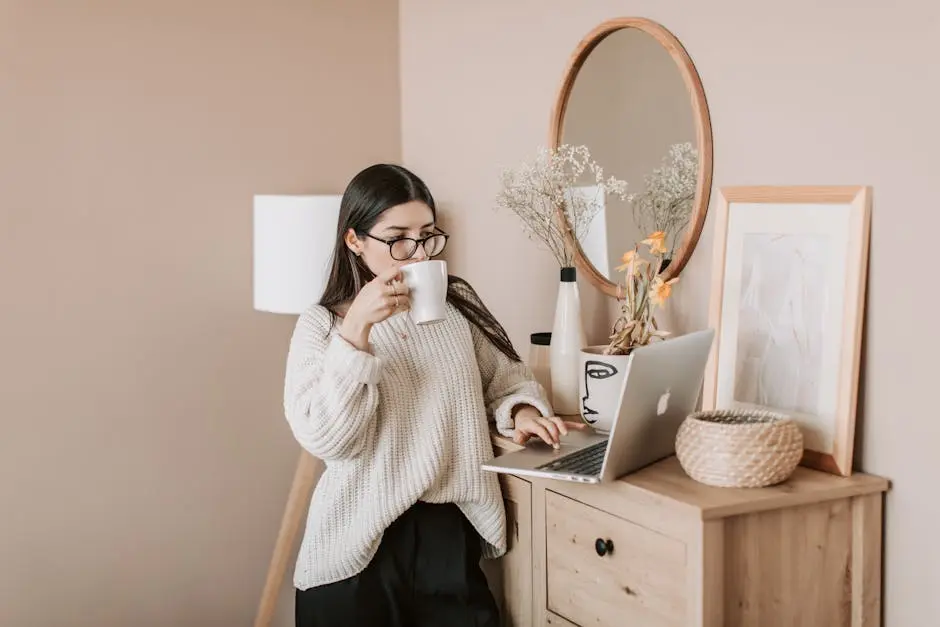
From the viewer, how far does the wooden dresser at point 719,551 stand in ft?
5.11

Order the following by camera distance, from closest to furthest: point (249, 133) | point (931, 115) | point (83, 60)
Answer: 1. point (931, 115)
2. point (83, 60)
3. point (249, 133)

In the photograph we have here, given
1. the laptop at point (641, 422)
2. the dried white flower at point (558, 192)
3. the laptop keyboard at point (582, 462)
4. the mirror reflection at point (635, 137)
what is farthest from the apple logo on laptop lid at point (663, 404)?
the dried white flower at point (558, 192)

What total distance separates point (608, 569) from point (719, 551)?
26 cm

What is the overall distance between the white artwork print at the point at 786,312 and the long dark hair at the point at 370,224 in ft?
1.59

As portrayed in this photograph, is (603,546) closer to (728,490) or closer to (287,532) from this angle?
(728,490)

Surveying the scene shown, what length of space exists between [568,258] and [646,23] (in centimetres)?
50

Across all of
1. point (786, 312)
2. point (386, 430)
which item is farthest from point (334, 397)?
point (786, 312)

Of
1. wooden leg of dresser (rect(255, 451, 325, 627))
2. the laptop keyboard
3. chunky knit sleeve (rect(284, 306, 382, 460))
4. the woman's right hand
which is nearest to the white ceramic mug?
the woman's right hand

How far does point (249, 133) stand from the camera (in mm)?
2852

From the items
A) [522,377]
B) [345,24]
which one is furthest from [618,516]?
[345,24]

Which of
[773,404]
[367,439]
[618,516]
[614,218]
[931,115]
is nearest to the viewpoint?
[931,115]

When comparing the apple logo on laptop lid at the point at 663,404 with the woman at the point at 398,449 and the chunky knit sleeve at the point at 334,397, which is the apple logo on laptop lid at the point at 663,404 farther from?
the chunky knit sleeve at the point at 334,397

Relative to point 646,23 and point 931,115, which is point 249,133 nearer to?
point 646,23

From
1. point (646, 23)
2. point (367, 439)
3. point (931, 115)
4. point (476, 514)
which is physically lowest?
point (476, 514)
